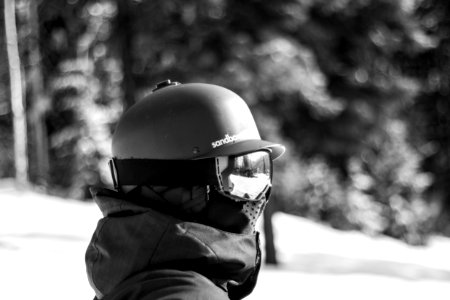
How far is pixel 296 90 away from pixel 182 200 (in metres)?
16.0

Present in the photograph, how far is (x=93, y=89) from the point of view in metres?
21.7

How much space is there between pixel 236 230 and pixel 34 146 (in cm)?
2145

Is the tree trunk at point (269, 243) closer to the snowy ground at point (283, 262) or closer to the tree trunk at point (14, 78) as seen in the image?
the snowy ground at point (283, 262)

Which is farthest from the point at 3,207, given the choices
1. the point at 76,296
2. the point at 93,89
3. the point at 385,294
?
the point at 93,89

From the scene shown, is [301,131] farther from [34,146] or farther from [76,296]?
[76,296]

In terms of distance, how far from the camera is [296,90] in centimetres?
1775

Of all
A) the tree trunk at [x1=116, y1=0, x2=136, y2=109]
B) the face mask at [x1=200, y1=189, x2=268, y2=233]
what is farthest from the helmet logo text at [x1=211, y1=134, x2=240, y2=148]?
the tree trunk at [x1=116, y1=0, x2=136, y2=109]

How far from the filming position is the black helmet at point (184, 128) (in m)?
2.02

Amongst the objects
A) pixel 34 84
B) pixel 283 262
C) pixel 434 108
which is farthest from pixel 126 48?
pixel 434 108

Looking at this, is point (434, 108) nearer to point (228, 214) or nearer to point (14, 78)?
point (14, 78)

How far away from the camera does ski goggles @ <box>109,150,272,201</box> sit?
1.94 m

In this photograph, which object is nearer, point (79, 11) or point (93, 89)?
point (79, 11)

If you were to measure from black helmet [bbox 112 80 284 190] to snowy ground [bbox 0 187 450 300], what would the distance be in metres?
5.59

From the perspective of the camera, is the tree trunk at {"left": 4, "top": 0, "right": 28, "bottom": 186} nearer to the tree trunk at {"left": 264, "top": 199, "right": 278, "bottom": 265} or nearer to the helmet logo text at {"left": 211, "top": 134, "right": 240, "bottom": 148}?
the tree trunk at {"left": 264, "top": 199, "right": 278, "bottom": 265}
